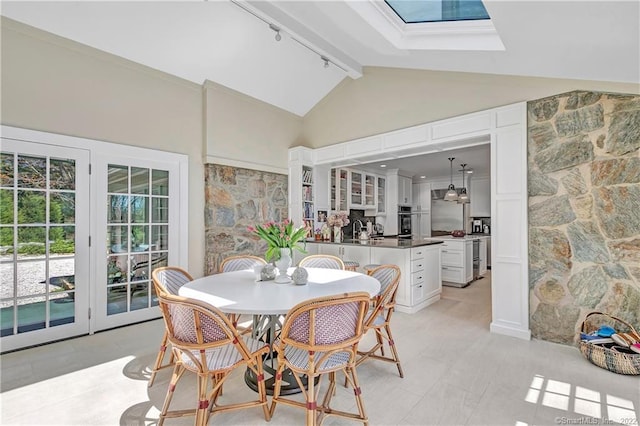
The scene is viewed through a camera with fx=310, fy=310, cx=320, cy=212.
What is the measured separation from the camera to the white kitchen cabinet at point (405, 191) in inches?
305

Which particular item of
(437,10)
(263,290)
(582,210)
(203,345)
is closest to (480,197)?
(582,210)

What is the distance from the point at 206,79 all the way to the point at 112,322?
324 centimetres

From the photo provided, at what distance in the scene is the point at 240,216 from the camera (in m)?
4.63

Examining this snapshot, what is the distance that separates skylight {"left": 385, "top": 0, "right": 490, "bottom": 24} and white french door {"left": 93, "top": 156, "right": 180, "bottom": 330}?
321cm

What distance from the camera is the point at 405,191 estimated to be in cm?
803

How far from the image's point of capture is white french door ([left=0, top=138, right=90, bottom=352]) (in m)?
2.93

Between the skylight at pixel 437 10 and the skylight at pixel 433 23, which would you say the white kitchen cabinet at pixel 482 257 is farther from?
the skylight at pixel 437 10

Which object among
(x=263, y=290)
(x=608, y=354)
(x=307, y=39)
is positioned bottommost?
(x=608, y=354)

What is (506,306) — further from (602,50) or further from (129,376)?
(129,376)

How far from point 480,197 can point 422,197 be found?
1478 millimetres

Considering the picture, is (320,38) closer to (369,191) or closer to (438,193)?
(369,191)

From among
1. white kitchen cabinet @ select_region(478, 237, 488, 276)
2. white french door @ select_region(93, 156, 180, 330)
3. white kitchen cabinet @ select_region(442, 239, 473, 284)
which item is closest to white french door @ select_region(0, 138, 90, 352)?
white french door @ select_region(93, 156, 180, 330)

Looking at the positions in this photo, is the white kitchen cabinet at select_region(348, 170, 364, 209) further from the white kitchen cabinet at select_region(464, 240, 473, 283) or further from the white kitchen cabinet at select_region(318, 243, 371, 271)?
the white kitchen cabinet at select_region(464, 240, 473, 283)

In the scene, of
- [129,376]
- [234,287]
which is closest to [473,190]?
[234,287]
